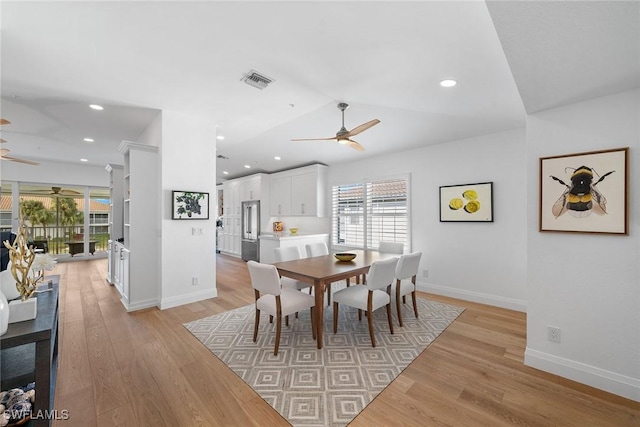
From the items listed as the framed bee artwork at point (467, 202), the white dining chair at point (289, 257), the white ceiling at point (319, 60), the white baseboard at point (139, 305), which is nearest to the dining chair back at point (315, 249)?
the white dining chair at point (289, 257)

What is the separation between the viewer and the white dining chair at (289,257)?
352 cm

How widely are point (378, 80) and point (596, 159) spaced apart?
6.27ft

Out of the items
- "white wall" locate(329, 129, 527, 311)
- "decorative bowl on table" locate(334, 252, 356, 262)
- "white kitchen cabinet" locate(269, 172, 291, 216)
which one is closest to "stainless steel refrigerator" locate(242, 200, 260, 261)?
"white kitchen cabinet" locate(269, 172, 291, 216)

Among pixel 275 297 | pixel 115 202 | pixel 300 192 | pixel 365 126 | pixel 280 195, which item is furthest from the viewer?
pixel 280 195

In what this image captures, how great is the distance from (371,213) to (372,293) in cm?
288

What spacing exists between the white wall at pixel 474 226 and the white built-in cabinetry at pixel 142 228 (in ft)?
13.8

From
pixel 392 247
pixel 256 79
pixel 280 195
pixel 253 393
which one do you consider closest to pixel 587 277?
pixel 392 247

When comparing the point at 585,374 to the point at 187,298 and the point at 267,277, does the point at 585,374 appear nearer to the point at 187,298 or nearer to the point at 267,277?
the point at 267,277

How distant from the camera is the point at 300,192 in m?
6.54

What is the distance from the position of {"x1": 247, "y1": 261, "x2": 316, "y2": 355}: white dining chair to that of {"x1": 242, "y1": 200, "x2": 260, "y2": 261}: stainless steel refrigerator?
430 centimetres

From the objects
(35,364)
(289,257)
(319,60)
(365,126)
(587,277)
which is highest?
(319,60)

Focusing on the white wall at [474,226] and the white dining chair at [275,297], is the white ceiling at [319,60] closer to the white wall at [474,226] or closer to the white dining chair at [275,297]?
the white wall at [474,226]

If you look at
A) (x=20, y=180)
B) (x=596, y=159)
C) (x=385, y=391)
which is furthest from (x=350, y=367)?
(x=20, y=180)

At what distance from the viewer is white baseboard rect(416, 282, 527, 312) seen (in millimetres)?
3633
